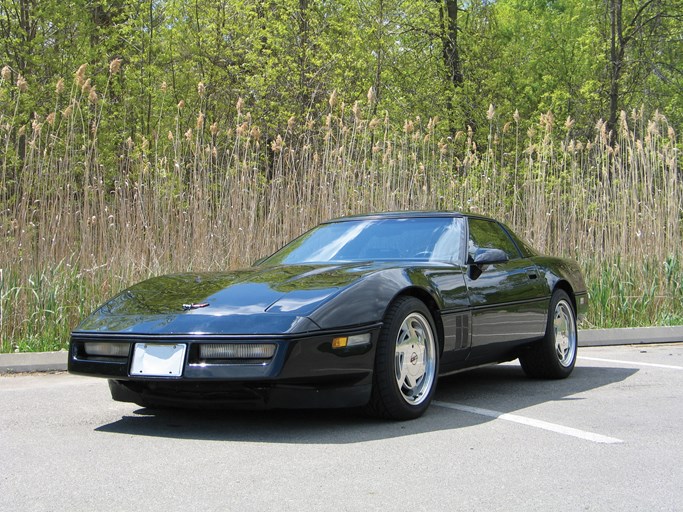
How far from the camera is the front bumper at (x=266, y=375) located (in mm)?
4668

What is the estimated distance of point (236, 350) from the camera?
4703 millimetres

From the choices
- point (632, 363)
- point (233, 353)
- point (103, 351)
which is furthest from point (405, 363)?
point (632, 363)

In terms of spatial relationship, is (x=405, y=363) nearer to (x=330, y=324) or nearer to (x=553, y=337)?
(x=330, y=324)

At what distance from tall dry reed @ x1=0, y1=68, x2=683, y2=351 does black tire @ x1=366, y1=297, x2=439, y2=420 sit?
13.8ft

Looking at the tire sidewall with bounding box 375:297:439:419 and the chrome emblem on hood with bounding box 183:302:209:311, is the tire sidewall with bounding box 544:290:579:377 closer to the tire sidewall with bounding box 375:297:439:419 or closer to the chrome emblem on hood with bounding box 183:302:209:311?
the tire sidewall with bounding box 375:297:439:419

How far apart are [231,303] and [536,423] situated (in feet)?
6.02

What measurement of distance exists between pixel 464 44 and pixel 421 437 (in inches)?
918

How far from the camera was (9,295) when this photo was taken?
333 inches

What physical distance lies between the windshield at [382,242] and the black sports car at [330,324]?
0.01m

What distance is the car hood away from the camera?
4789 millimetres

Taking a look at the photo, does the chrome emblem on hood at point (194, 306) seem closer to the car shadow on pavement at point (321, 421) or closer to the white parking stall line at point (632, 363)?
the car shadow on pavement at point (321, 421)

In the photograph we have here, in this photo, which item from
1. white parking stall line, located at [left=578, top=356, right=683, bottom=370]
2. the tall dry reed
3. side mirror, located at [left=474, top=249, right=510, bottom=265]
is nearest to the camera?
side mirror, located at [left=474, top=249, right=510, bottom=265]

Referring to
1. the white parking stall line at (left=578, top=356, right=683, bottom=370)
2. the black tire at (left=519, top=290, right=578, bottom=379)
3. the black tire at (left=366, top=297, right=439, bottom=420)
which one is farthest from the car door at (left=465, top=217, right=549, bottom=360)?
the white parking stall line at (left=578, top=356, right=683, bottom=370)

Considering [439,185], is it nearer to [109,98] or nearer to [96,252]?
[96,252]
